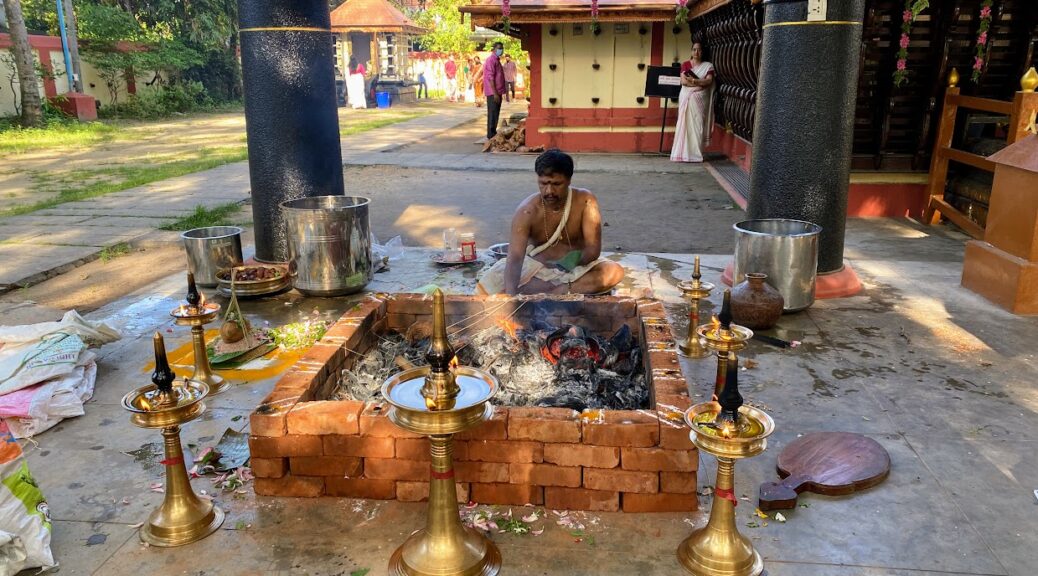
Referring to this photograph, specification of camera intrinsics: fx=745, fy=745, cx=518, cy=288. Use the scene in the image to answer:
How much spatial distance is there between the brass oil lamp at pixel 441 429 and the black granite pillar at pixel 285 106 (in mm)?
3805

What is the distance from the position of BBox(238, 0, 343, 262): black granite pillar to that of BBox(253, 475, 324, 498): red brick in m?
3.17

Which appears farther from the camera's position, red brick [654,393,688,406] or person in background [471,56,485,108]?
person in background [471,56,485,108]

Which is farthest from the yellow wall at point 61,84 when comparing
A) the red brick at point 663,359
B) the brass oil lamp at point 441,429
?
the brass oil lamp at point 441,429

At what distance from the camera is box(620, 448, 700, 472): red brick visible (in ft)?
9.37

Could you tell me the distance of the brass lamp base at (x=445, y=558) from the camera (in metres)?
2.47

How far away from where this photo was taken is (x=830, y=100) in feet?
17.9

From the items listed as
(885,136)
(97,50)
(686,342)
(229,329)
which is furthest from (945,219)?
(97,50)

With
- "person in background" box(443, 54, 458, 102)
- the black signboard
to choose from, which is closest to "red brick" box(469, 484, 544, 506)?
the black signboard

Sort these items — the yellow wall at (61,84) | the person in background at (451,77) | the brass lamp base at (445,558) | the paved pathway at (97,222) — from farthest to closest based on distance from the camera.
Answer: the person in background at (451,77) < the yellow wall at (61,84) < the paved pathway at (97,222) < the brass lamp base at (445,558)

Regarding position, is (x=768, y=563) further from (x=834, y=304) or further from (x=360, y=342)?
(x=834, y=304)

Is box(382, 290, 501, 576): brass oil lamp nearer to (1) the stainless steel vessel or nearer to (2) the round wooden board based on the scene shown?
(2) the round wooden board

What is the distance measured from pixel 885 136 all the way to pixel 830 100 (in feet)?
11.8

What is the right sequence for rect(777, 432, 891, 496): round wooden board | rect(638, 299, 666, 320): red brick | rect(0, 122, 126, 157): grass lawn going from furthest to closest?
1. rect(0, 122, 126, 157): grass lawn
2. rect(638, 299, 666, 320): red brick
3. rect(777, 432, 891, 496): round wooden board

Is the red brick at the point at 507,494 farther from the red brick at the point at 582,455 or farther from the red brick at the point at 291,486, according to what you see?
the red brick at the point at 291,486
